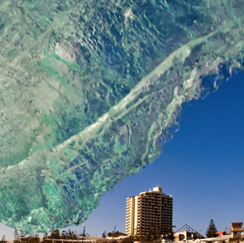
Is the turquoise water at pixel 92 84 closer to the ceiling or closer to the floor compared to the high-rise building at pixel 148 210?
closer to the floor

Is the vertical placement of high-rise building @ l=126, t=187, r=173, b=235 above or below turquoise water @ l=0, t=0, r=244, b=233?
above

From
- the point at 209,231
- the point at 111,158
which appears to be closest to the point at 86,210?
the point at 111,158

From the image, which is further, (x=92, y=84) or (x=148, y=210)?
(x=148, y=210)

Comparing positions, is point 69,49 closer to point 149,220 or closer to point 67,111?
point 67,111

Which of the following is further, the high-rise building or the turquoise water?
the high-rise building

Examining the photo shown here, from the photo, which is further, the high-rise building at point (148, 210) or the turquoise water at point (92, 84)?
the high-rise building at point (148, 210)
